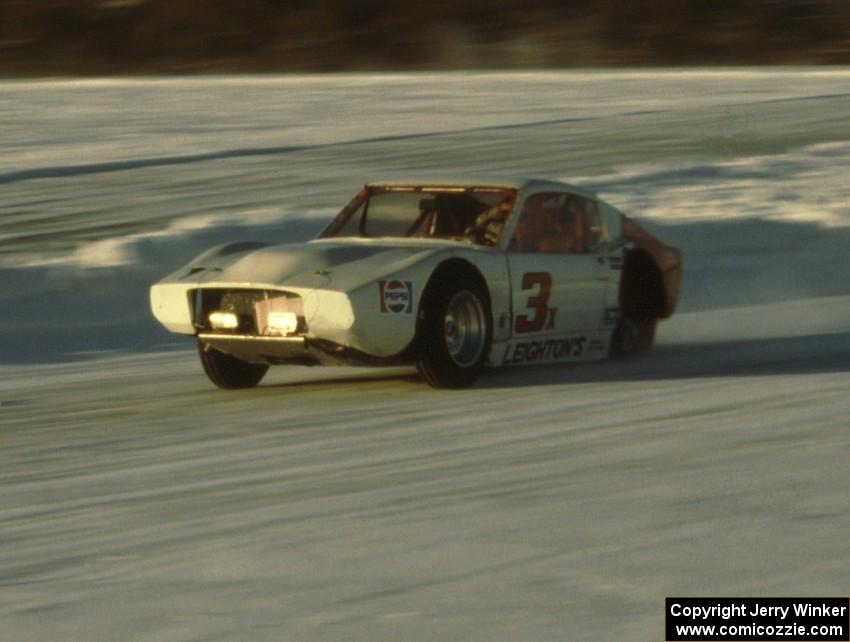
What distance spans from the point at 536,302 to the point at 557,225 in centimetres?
69

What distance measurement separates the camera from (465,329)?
9.55m

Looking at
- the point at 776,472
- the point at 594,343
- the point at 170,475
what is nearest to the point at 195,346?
the point at 594,343

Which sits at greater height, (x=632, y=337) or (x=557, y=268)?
(x=557, y=268)

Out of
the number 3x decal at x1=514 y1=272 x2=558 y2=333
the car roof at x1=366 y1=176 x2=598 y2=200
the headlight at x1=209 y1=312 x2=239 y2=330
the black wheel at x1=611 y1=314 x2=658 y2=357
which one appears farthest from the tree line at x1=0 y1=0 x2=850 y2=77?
the headlight at x1=209 y1=312 x2=239 y2=330

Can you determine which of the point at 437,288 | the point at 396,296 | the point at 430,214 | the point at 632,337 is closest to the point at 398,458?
the point at 396,296

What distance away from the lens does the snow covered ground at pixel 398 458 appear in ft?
17.1

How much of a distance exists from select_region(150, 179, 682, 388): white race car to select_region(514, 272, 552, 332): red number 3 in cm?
1

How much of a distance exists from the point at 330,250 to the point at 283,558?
149 inches

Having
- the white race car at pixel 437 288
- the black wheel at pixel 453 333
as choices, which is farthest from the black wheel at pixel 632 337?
the black wheel at pixel 453 333

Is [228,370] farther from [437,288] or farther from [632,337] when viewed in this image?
[632,337]

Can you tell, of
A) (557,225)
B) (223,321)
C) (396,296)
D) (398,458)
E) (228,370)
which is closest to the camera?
(398,458)

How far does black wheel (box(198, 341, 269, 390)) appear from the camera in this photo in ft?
32.0

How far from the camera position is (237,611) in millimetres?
5047

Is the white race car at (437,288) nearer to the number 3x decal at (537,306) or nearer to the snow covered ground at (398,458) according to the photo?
the number 3x decal at (537,306)
